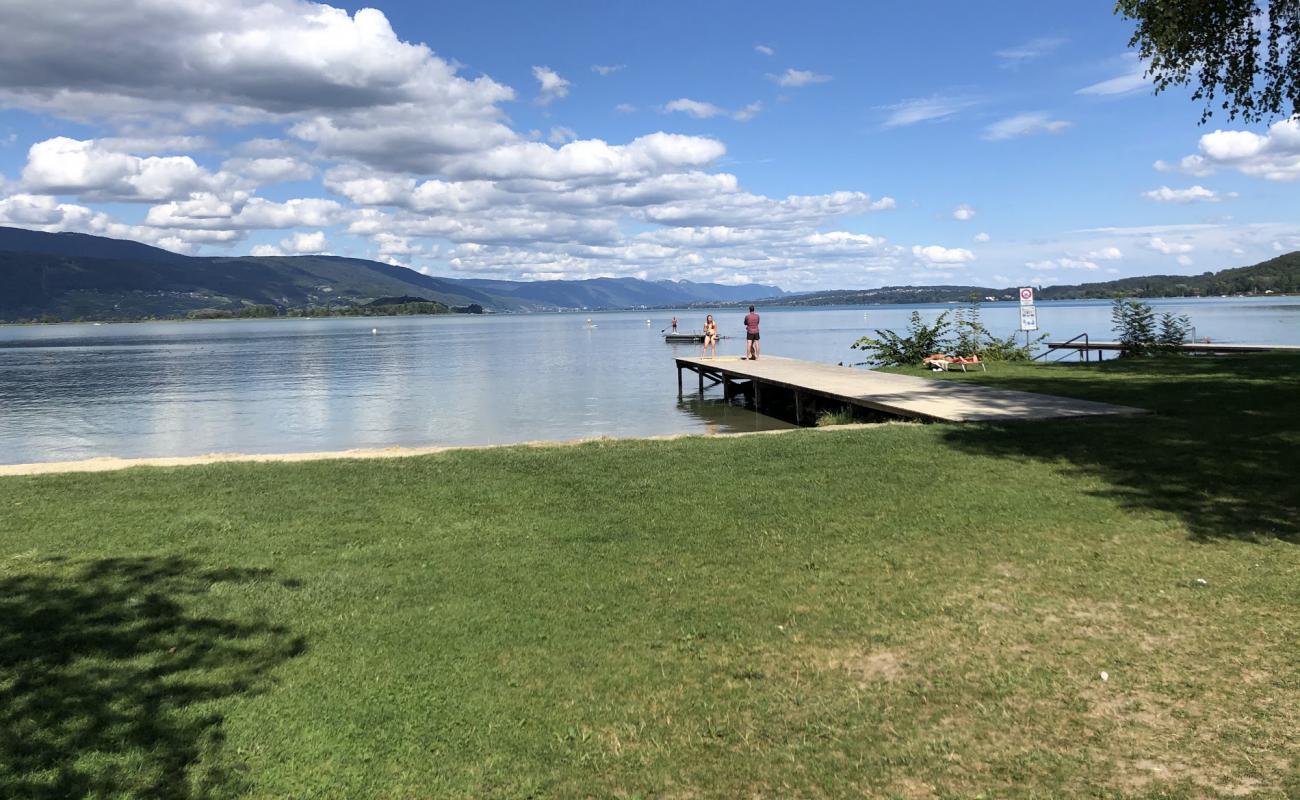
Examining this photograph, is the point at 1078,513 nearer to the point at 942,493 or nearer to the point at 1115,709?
the point at 942,493

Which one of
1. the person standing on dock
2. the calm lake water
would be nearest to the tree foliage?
the person standing on dock

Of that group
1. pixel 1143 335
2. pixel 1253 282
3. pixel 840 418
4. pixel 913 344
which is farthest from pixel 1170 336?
pixel 1253 282

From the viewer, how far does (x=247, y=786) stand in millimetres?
4172

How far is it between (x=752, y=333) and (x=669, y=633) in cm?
2480

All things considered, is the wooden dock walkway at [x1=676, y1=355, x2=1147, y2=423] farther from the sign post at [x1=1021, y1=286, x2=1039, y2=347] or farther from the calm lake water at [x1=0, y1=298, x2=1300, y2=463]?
the sign post at [x1=1021, y1=286, x2=1039, y2=347]

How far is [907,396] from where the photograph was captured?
17359 mm

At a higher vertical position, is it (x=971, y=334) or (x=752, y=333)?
(x=752, y=333)

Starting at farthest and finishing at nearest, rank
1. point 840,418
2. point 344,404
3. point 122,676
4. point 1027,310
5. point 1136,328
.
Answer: point 344,404
point 1136,328
point 1027,310
point 840,418
point 122,676

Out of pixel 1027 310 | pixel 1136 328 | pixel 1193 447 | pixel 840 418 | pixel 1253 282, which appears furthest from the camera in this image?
pixel 1253 282

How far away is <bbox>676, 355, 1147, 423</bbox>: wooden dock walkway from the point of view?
1406cm

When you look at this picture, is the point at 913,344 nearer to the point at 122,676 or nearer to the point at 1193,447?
the point at 1193,447

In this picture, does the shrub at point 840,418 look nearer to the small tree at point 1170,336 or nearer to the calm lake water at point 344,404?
the calm lake water at point 344,404

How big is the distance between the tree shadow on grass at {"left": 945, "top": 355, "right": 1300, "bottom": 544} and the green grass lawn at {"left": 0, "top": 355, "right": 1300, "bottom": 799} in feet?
0.24

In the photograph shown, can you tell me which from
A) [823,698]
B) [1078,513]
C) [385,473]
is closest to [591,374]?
[385,473]
